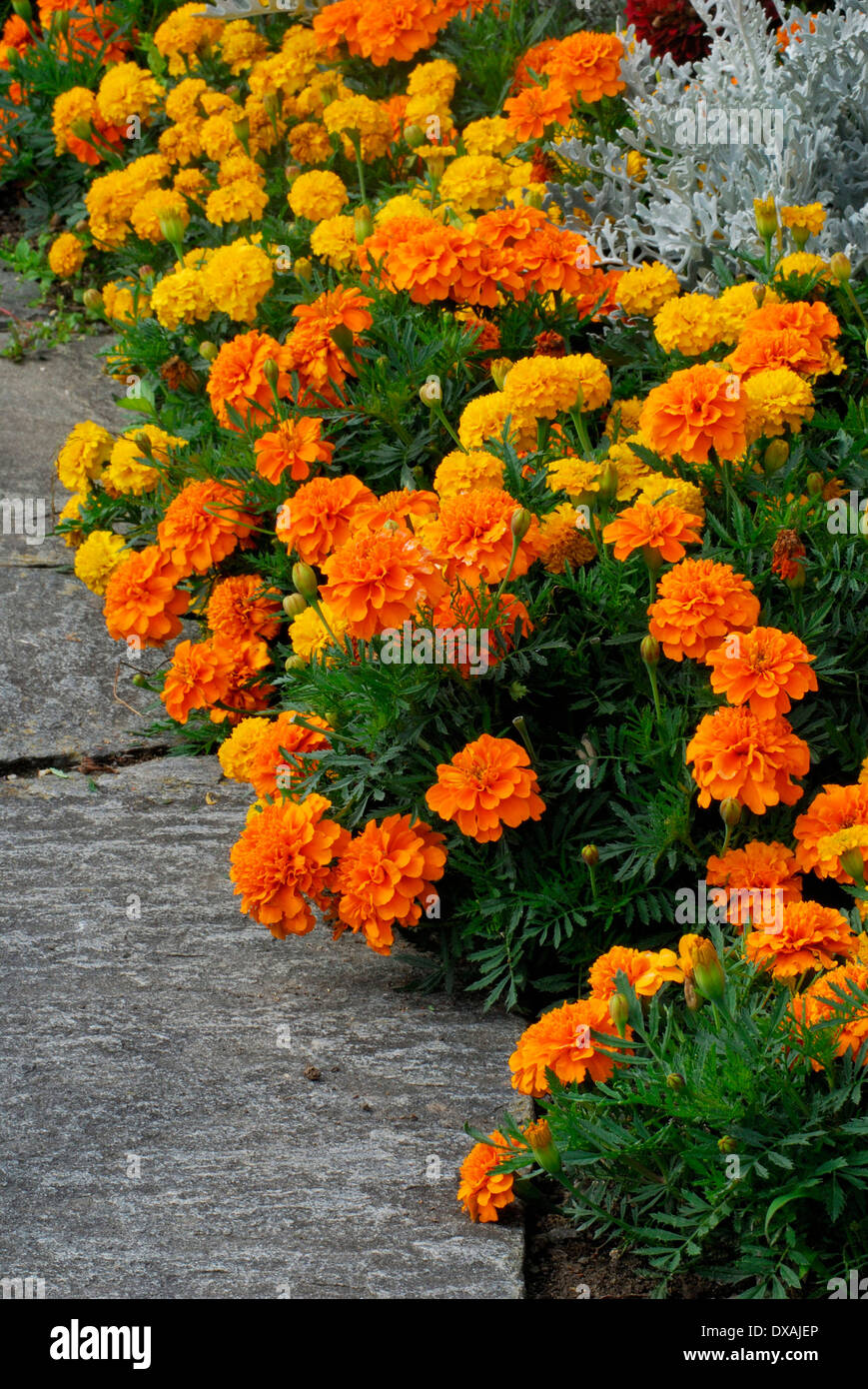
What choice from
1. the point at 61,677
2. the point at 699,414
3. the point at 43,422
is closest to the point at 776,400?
the point at 699,414

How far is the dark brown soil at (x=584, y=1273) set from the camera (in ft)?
6.52

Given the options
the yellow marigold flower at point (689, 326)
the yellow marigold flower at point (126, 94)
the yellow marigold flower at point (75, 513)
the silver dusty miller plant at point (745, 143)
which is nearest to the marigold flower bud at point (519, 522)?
the yellow marigold flower at point (689, 326)

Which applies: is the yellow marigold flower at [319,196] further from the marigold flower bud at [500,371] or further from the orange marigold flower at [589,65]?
the marigold flower bud at [500,371]

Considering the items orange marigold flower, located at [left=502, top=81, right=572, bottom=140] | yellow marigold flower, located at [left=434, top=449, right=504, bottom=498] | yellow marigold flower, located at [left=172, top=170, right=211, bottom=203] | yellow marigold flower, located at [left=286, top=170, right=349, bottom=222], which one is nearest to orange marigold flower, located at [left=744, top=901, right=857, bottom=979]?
yellow marigold flower, located at [left=434, top=449, right=504, bottom=498]

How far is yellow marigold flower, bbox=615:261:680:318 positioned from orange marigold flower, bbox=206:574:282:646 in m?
1.01

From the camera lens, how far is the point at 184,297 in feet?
11.4

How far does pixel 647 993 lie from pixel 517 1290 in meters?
0.45

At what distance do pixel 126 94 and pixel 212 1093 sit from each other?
3.48 m

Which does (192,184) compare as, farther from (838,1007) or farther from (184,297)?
(838,1007)

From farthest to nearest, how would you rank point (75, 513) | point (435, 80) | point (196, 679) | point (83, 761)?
point (435, 80), point (75, 513), point (83, 761), point (196, 679)

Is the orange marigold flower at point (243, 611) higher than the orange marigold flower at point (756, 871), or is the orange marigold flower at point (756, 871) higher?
the orange marigold flower at point (243, 611)

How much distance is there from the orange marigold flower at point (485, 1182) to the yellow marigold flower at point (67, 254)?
11.6 ft

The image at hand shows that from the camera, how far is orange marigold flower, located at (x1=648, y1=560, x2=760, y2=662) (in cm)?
230

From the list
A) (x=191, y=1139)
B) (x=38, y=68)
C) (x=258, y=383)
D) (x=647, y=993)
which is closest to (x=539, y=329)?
(x=258, y=383)
